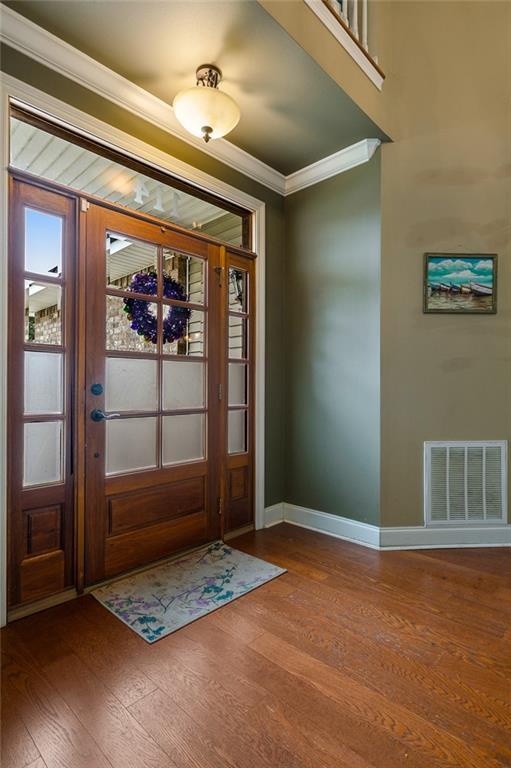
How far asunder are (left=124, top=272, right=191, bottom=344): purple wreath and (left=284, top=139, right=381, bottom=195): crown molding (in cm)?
142

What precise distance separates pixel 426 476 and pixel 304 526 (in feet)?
3.33

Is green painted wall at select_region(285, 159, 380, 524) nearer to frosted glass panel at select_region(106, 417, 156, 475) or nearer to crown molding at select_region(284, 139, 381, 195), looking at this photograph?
crown molding at select_region(284, 139, 381, 195)

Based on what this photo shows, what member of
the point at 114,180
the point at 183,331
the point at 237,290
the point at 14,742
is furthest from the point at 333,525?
the point at 114,180

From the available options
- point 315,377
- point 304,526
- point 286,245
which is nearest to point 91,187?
point 286,245

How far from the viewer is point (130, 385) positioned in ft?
7.61

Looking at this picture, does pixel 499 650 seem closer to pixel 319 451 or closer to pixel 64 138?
pixel 319 451

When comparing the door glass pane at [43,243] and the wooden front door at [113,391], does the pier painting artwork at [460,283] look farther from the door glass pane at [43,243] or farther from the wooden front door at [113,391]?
the door glass pane at [43,243]

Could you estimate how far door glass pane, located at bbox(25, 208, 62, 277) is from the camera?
75.2 inches

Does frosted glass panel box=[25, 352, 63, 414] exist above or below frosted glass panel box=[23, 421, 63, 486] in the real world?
above

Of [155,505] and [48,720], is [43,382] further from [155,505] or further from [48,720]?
[48,720]

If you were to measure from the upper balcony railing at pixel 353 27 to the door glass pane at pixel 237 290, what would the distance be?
146 centimetres

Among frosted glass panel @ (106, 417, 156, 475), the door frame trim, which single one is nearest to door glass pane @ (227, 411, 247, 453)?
the door frame trim

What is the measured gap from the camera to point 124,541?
7.38ft

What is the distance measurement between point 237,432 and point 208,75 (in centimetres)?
222
